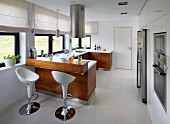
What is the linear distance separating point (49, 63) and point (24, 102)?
1.16 m

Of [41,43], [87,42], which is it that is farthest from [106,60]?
[41,43]

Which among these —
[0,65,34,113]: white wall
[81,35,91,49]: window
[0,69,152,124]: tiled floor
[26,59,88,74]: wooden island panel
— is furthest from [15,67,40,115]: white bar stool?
[81,35,91,49]: window

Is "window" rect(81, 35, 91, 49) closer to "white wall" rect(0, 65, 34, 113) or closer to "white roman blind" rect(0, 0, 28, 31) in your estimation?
"white roman blind" rect(0, 0, 28, 31)

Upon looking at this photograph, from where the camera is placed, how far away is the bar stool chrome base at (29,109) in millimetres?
2863

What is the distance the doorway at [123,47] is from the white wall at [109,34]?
0.15 meters

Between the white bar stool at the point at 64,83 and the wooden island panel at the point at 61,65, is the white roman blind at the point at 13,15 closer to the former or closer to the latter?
the wooden island panel at the point at 61,65

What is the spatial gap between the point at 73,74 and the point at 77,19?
1504mm

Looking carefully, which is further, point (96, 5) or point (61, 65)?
point (96, 5)

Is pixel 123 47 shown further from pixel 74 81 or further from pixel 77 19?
pixel 74 81

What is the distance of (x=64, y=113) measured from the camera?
2.81m

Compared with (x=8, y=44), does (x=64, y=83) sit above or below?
below

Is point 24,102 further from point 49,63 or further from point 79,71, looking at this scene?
point 79,71

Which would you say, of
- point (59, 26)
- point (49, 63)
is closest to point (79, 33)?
point (49, 63)

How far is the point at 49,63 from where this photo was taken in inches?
130
